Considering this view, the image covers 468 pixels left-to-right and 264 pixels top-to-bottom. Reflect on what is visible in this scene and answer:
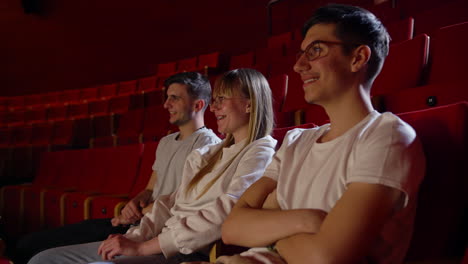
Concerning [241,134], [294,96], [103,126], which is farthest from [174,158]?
[103,126]

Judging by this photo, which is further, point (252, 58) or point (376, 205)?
point (252, 58)

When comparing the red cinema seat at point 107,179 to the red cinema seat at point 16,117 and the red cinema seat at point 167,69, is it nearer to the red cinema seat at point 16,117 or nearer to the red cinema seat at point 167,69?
the red cinema seat at point 167,69

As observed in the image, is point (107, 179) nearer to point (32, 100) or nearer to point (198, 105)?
point (198, 105)

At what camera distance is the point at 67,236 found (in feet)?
1.50

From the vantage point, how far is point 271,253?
22 centimetres

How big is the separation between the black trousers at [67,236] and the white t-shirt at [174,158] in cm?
6

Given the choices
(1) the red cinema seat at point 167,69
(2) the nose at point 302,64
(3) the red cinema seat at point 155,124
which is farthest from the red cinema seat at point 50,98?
(2) the nose at point 302,64

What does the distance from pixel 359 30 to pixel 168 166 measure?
30 centimetres

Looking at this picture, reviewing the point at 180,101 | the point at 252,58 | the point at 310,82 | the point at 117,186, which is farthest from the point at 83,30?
the point at 310,82

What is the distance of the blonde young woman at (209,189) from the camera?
0.30 m

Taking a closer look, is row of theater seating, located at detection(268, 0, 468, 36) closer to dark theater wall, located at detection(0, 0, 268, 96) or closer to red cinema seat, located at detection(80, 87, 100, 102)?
dark theater wall, located at detection(0, 0, 268, 96)

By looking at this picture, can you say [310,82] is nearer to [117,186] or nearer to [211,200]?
[211,200]

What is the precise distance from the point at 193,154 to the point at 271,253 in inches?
7.1

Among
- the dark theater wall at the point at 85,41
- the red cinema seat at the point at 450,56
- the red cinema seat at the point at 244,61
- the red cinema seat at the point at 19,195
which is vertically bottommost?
the red cinema seat at the point at 19,195
